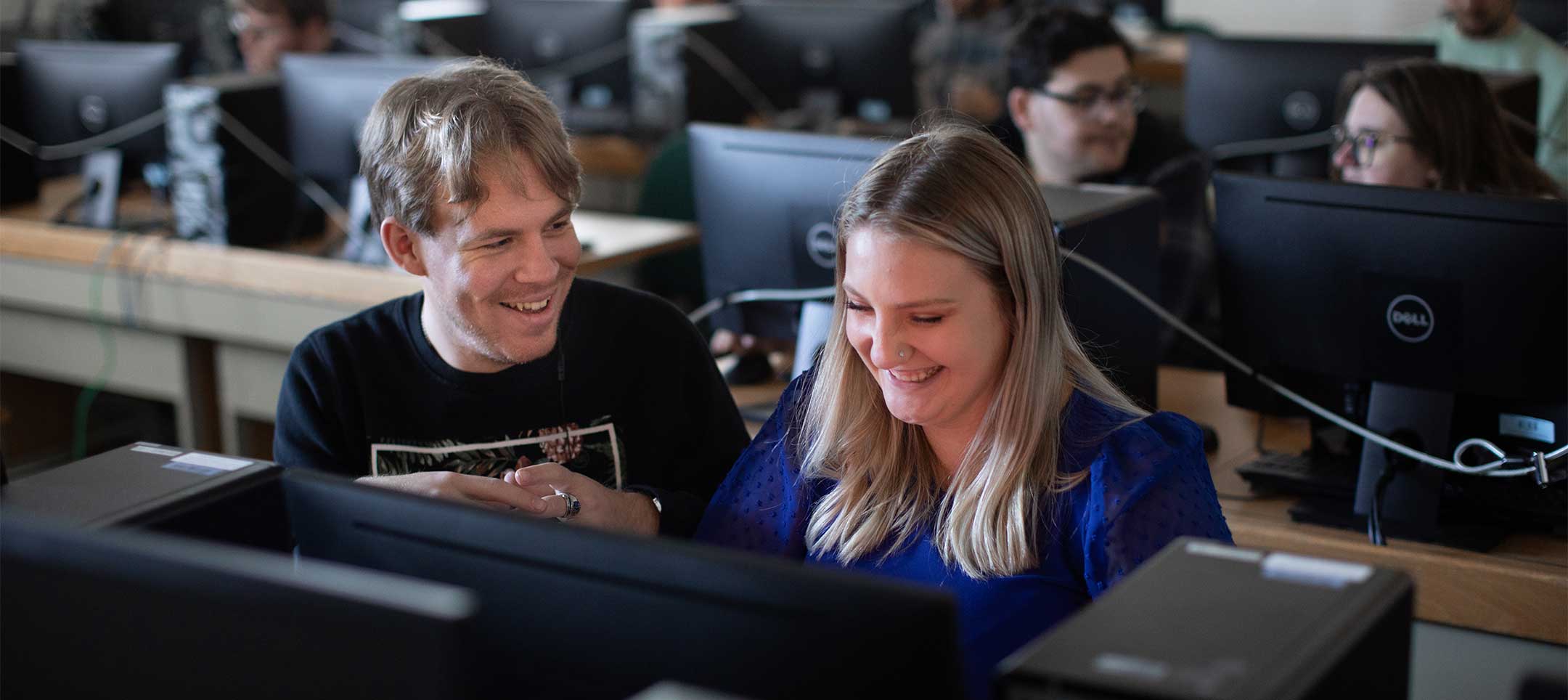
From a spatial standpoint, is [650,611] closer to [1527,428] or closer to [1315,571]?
[1315,571]

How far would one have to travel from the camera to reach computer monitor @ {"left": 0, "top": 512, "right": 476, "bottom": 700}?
2.30ft

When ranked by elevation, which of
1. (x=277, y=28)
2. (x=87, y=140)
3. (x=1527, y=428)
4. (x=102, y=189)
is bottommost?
(x=1527, y=428)

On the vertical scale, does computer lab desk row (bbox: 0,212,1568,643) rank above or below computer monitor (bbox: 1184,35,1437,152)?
below

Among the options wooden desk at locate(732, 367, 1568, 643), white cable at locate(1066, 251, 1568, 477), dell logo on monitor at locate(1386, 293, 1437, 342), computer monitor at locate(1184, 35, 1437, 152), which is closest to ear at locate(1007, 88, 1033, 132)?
computer monitor at locate(1184, 35, 1437, 152)

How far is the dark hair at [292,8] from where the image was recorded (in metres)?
4.00

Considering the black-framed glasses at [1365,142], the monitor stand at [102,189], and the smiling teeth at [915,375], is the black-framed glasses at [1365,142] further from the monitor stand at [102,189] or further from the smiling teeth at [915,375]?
the monitor stand at [102,189]

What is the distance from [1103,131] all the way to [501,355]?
5.23 feet

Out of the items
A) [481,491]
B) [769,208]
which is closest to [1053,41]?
[769,208]

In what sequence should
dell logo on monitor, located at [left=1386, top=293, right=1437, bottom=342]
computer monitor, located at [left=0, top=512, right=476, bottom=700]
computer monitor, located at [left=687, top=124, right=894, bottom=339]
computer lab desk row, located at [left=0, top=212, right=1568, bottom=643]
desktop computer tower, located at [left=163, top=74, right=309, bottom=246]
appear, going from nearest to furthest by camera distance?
computer monitor, located at [left=0, top=512, right=476, bottom=700], dell logo on monitor, located at [left=1386, top=293, right=1437, bottom=342], computer monitor, located at [left=687, top=124, right=894, bottom=339], computer lab desk row, located at [left=0, top=212, right=1568, bottom=643], desktop computer tower, located at [left=163, top=74, right=309, bottom=246]

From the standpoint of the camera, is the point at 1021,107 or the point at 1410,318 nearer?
the point at 1410,318

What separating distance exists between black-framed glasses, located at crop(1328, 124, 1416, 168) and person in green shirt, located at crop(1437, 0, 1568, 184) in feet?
4.26

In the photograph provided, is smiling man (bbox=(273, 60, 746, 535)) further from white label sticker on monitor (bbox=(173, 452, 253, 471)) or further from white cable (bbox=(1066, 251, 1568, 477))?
white cable (bbox=(1066, 251, 1568, 477))

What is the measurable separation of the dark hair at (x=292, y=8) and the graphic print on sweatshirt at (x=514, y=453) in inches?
107

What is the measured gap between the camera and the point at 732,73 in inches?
168
